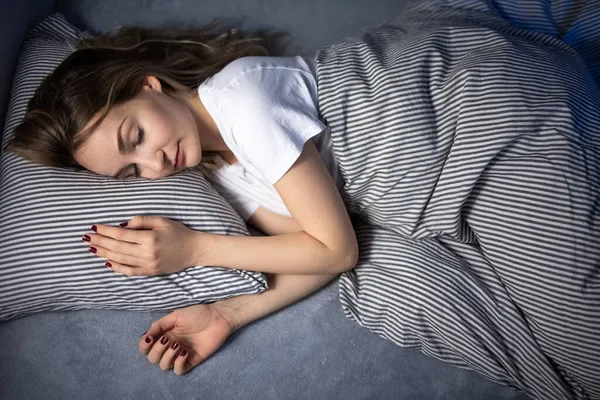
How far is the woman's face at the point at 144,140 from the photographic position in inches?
39.7

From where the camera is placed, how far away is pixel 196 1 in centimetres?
147

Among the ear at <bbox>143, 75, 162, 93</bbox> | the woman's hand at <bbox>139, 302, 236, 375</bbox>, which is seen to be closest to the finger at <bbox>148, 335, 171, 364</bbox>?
the woman's hand at <bbox>139, 302, 236, 375</bbox>

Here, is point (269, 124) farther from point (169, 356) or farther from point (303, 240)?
point (169, 356)

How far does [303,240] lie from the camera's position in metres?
1.07

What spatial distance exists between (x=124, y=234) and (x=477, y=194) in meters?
0.72

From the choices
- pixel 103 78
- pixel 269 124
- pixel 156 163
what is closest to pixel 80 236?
pixel 156 163

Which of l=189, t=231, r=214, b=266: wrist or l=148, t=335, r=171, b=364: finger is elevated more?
l=189, t=231, r=214, b=266: wrist

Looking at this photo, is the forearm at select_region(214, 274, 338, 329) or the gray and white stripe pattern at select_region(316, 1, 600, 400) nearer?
the gray and white stripe pattern at select_region(316, 1, 600, 400)

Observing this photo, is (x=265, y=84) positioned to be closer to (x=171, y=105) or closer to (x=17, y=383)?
(x=171, y=105)

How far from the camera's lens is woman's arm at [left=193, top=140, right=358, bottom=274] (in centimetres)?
103

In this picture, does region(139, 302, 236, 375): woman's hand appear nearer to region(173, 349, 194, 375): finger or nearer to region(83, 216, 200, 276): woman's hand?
region(173, 349, 194, 375): finger

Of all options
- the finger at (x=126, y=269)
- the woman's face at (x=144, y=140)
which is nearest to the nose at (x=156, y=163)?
the woman's face at (x=144, y=140)

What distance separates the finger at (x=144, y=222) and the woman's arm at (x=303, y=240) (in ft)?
0.29

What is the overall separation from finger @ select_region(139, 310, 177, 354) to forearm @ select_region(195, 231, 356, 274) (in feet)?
0.48
